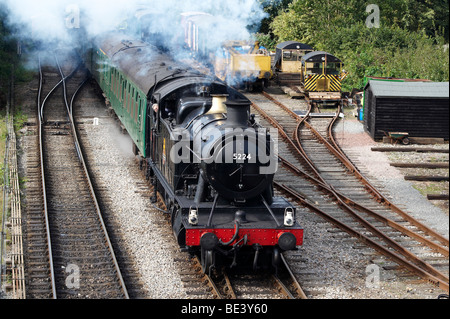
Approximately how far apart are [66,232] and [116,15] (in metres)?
17.7

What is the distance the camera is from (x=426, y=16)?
104 ft

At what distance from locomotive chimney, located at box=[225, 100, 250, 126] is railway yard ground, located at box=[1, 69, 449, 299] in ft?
8.29

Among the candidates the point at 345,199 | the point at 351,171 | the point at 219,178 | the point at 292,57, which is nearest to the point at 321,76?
the point at 292,57

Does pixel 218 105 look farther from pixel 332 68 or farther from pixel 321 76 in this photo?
pixel 332 68

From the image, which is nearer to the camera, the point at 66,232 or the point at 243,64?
the point at 66,232

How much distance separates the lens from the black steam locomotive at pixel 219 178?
1001 cm

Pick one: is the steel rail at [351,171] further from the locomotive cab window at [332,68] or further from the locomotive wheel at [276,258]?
the locomotive cab window at [332,68]

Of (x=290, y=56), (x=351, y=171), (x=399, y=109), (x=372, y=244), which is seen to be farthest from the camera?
(x=290, y=56)

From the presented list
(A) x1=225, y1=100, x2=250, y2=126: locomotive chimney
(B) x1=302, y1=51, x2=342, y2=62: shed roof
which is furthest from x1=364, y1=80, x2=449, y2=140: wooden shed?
(A) x1=225, y1=100, x2=250, y2=126: locomotive chimney

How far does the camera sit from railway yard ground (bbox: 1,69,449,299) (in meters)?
10.0

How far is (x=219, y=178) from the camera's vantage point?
10156 mm

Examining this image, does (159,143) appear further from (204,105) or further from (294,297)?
(294,297)
